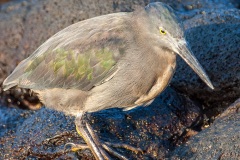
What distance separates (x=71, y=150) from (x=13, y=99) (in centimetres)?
290

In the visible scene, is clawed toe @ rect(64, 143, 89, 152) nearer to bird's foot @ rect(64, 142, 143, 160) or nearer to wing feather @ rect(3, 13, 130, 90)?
bird's foot @ rect(64, 142, 143, 160)

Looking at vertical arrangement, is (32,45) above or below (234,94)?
above

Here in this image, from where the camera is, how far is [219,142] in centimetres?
561

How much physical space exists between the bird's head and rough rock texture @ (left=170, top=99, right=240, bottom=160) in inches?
22.6

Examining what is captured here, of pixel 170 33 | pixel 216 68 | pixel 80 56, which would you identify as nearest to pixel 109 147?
pixel 80 56

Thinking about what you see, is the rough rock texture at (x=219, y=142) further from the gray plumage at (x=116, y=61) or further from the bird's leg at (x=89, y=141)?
the bird's leg at (x=89, y=141)

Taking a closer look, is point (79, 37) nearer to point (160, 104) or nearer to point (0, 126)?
point (160, 104)

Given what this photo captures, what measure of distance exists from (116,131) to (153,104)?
0.69 m

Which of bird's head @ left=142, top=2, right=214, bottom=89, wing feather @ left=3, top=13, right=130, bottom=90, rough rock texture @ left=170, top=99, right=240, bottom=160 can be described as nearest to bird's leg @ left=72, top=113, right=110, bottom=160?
wing feather @ left=3, top=13, right=130, bottom=90

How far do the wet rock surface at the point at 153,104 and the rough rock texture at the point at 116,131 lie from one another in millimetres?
12

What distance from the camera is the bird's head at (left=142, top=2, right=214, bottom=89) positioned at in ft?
17.8

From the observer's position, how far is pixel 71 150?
6121 millimetres

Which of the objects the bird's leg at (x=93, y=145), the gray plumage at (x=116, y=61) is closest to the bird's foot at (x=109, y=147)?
the bird's leg at (x=93, y=145)

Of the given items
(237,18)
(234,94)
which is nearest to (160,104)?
(234,94)
